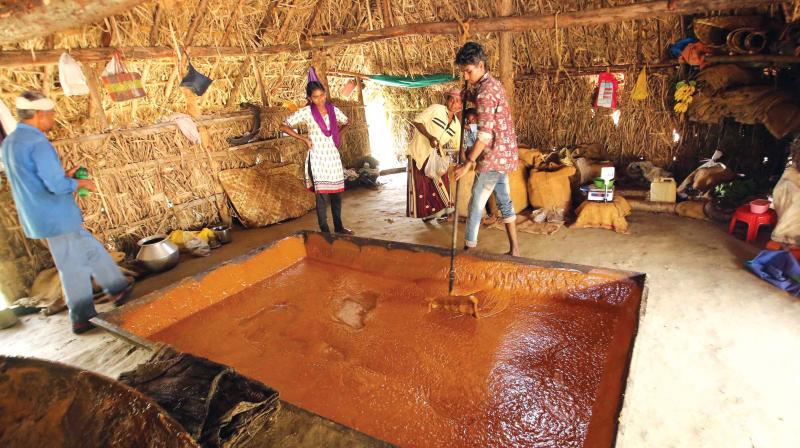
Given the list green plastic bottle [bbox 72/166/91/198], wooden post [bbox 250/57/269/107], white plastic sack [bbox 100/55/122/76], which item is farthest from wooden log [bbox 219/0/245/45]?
green plastic bottle [bbox 72/166/91/198]

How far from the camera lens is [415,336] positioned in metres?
2.56

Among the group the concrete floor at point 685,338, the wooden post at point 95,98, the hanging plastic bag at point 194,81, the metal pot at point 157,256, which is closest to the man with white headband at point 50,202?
the concrete floor at point 685,338

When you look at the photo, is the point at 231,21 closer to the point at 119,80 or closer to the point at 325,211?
the point at 119,80

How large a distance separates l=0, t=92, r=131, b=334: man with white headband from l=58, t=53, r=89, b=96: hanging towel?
1154 mm

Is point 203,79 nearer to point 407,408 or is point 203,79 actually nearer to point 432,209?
point 432,209

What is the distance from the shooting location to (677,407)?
1960 millimetres

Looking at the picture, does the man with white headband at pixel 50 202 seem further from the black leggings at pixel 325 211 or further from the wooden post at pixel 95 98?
the black leggings at pixel 325 211

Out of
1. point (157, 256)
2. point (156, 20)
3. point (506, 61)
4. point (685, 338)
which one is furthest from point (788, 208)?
point (156, 20)

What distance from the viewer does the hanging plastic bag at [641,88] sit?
5.29 m

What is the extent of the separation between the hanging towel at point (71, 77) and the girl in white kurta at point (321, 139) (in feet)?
6.56

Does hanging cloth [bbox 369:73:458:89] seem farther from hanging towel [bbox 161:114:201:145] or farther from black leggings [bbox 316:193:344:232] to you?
black leggings [bbox 316:193:344:232]

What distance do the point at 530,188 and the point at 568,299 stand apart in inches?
97.0

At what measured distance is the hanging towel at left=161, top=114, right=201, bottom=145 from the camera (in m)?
4.95

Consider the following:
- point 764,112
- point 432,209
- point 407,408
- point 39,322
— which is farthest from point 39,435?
point 764,112
